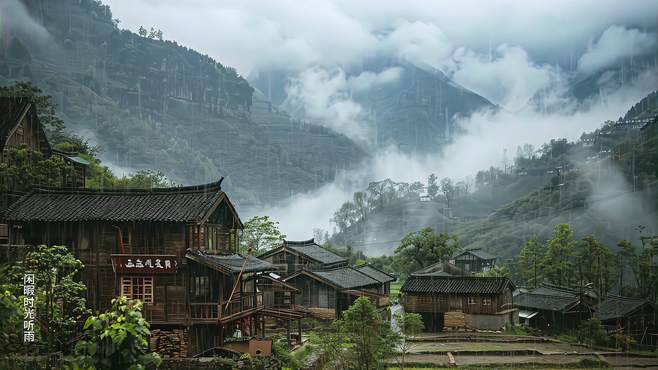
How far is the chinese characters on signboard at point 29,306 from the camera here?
72.5 feet

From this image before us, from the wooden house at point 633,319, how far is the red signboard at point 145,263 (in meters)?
32.0

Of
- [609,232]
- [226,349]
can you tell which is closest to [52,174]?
[226,349]

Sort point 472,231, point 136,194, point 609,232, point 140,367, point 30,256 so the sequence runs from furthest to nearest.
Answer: point 472,231, point 609,232, point 136,194, point 30,256, point 140,367

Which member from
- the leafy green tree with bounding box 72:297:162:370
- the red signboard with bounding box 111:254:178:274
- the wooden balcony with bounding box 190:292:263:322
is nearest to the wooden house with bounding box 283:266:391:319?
the wooden balcony with bounding box 190:292:263:322

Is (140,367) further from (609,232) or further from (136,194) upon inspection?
(609,232)

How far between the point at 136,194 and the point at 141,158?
444 feet

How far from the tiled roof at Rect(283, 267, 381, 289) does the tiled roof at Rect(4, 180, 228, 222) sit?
19.3 metres

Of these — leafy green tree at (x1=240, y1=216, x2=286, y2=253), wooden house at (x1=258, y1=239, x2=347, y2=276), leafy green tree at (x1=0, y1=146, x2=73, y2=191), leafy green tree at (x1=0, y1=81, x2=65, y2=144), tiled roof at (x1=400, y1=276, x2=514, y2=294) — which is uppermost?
leafy green tree at (x1=0, y1=81, x2=65, y2=144)

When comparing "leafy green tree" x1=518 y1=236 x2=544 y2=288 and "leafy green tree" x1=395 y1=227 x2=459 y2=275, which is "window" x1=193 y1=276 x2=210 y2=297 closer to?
"leafy green tree" x1=395 y1=227 x2=459 y2=275

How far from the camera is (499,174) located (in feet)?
634

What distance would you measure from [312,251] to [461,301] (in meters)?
17.0

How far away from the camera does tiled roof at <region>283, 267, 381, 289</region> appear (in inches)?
1875

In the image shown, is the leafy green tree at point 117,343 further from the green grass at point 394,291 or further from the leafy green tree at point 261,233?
the green grass at point 394,291

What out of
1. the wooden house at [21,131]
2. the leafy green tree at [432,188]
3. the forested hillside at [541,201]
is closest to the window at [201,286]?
the wooden house at [21,131]
